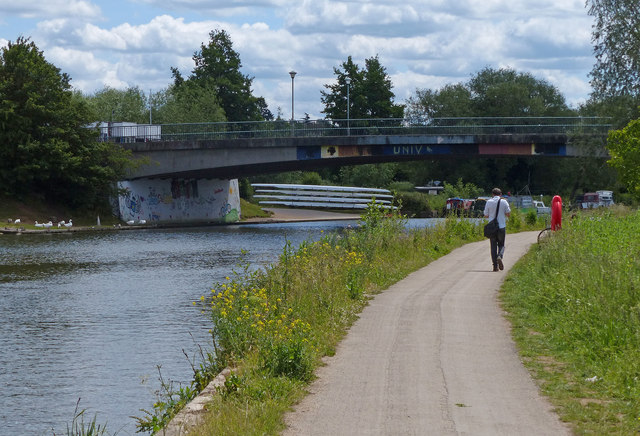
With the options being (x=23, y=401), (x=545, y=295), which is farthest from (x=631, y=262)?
(x=23, y=401)

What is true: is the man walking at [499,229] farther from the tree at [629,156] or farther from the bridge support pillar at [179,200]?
the bridge support pillar at [179,200]

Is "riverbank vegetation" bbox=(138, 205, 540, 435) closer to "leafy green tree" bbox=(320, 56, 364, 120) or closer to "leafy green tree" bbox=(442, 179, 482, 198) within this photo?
"leafy green tree" bbox=(442, 179, 482, 198)

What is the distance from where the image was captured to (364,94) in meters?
110

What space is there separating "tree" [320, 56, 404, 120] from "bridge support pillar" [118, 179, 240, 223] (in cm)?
3602

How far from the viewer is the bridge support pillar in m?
61.8

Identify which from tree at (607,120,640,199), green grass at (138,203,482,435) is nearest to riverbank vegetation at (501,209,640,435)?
green grass at (138,203,482,435)

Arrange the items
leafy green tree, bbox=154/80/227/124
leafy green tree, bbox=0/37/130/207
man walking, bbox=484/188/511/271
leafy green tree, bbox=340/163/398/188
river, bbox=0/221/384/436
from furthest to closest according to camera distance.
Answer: leafy green tree, bbox=340/163/398/188
leafy green tree, bbox=154/80/227/124
leafy green tree, bbox=0/37/130/207
man walking, bbox=484/188/511/271
river, bbox=0/221/384/436

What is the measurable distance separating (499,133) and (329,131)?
10603mm

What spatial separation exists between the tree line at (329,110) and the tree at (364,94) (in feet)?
0.40

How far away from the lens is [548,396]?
9.35 m

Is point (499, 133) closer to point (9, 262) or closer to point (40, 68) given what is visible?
point (40, 68)

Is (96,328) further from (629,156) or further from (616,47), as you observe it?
(616,47)

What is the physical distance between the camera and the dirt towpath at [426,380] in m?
8.27

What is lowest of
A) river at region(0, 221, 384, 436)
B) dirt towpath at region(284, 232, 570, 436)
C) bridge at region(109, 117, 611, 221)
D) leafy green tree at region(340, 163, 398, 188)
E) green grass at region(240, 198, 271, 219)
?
green grass at region(240, 198, 271, 219)
